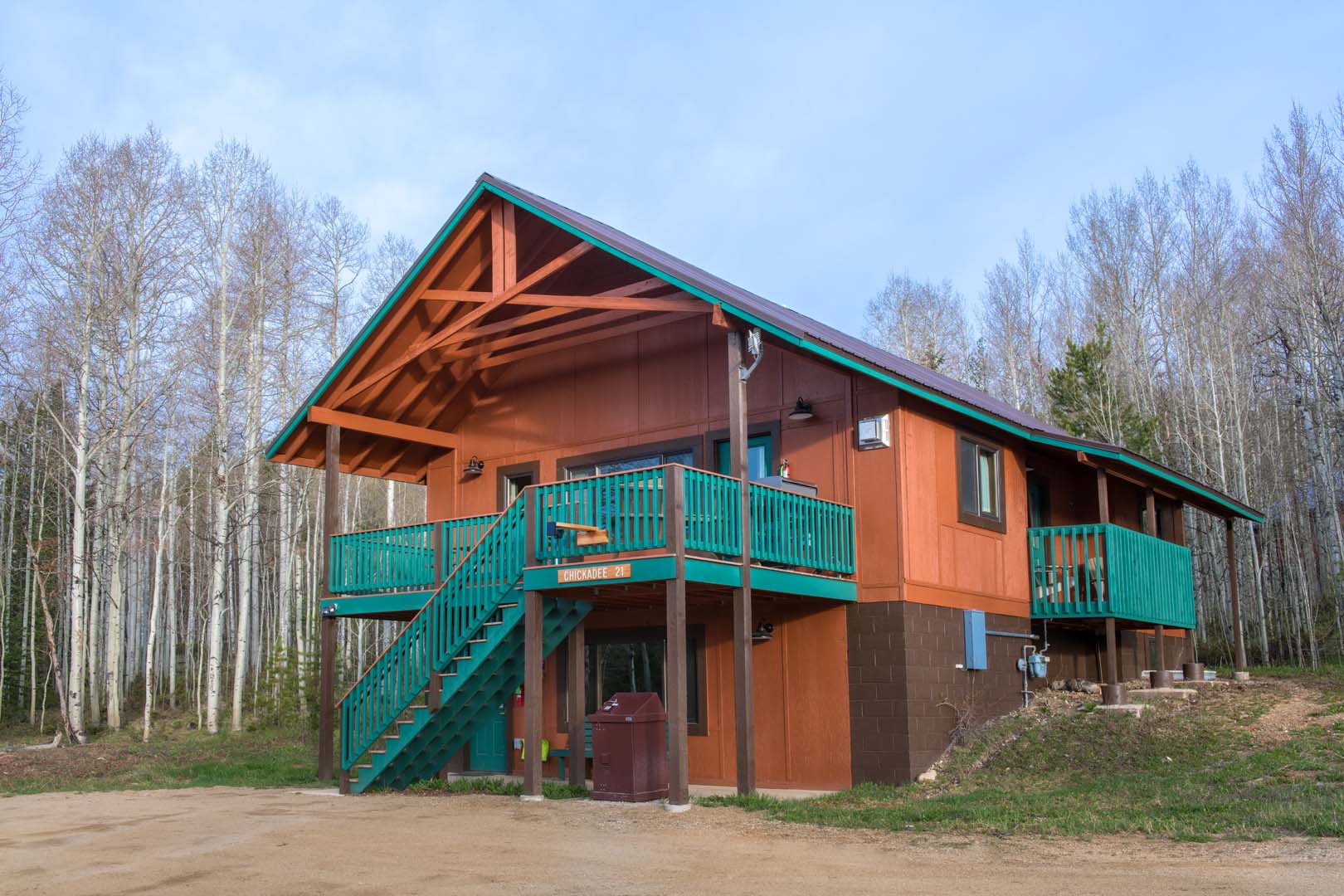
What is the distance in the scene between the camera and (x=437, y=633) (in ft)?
46.1

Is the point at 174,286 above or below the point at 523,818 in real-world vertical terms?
above

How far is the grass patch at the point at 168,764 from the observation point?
16.8m

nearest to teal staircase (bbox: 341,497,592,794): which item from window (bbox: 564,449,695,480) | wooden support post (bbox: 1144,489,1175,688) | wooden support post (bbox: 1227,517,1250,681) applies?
window (bbox: 564,449,695,480)

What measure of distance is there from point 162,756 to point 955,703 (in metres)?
13.9

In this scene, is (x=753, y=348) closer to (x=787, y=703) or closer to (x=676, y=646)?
(x=676, y=646)

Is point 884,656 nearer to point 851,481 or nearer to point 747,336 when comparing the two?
point 851,481

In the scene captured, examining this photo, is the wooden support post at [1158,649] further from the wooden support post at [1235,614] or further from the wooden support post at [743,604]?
the wooden support post at [743,604]

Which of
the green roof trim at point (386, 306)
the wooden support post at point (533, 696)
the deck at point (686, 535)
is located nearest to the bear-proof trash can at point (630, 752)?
the wooden support post at point (533, 696)

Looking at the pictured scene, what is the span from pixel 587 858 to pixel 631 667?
7.49 m

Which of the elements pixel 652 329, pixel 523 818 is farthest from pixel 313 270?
pixel 523 818

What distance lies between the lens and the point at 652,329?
16.9 m

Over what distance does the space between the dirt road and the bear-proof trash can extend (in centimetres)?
32

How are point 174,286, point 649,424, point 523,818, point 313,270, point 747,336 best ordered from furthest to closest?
point 313,270
point 174,286
point 649,424
point 747,336
point 523,818

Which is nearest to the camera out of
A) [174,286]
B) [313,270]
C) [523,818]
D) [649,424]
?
[523,818]
